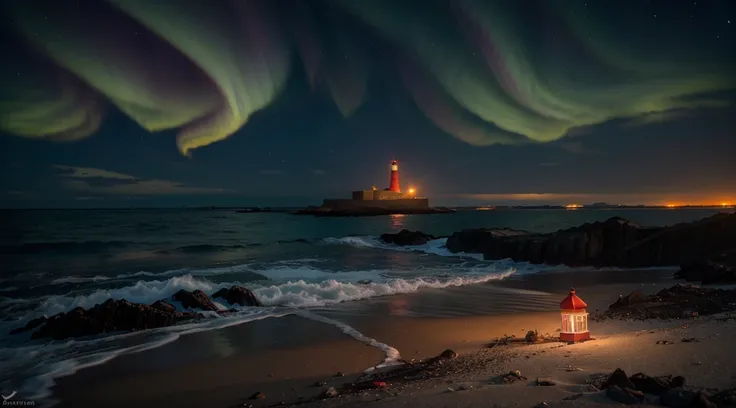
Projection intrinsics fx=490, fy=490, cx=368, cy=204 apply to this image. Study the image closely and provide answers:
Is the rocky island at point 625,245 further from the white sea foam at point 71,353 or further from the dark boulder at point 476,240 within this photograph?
the white sea foam at point 71,353

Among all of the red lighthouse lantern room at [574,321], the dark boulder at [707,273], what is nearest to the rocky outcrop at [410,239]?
Result: the dark boulder at [707,273]

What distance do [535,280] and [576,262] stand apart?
653 centimetres

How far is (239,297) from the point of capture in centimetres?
1739

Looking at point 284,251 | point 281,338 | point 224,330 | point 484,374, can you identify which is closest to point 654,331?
point 484,374

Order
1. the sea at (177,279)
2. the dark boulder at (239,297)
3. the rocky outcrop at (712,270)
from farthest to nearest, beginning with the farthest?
the rocky outcrop at (712,270), the dark boulder at (239,297), the sea at (177,279)

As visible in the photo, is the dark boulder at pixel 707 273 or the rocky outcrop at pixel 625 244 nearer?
the dark boulder at pixel 707 273

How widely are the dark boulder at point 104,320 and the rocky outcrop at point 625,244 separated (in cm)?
2388

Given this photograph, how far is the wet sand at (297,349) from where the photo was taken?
859 cm

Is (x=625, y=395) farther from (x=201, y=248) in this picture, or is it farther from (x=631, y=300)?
(x=201, y=248)

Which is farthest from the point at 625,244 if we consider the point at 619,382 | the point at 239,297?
the point at 619,382

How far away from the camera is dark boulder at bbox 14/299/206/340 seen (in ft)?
42.8

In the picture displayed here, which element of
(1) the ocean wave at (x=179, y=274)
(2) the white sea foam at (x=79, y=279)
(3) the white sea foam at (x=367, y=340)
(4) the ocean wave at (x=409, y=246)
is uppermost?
(3) the white sea foam at (x=367, y=340)

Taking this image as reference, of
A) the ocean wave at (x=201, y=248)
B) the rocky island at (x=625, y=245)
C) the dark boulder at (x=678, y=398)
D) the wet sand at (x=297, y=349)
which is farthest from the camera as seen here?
the ocean wave at (x=201, y=248)

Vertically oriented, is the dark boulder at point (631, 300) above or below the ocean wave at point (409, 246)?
above
